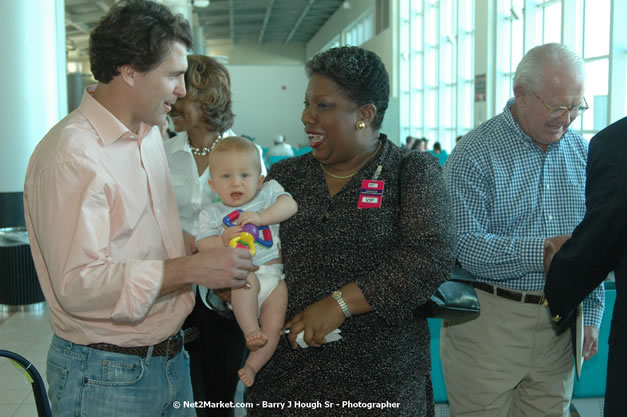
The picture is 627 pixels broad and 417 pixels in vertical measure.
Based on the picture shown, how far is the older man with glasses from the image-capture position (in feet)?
7.82

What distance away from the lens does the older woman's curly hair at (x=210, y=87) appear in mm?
2869

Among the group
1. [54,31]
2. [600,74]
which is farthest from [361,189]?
[600,74]

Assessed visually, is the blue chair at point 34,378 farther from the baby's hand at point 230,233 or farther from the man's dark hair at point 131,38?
the man's dark hair at point 131,38

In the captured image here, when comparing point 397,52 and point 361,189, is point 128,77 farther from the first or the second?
point 397,52

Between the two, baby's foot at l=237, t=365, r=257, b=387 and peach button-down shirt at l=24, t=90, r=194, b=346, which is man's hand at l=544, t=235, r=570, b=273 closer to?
baby's foot at l=237, t=365, r=257, b=387

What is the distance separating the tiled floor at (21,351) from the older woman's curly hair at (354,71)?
3.22m

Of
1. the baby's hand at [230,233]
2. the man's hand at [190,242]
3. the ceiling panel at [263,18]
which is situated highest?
the ceiling panel at [263,18]

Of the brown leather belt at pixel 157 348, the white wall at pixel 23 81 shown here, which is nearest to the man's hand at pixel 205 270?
the brown leather belt at pixel 157 348

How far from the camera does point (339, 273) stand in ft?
6.24

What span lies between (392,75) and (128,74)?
62.1 feet

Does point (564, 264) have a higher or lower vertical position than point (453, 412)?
higher

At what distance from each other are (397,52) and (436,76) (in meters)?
3.28

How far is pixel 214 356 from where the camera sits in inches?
112

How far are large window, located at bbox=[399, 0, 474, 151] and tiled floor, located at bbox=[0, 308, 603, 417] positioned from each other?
36.9 ft
